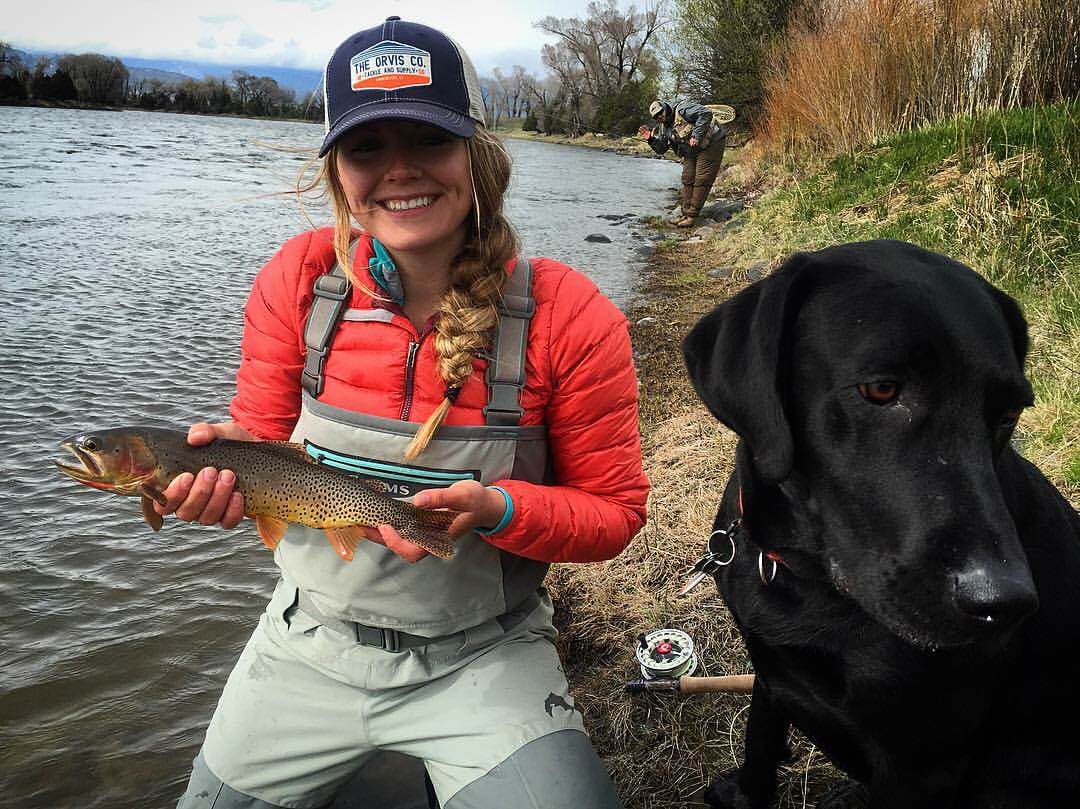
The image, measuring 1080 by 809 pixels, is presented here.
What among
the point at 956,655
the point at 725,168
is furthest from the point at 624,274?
the point at 725,168

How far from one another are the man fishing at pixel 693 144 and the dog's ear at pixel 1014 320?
701 inches

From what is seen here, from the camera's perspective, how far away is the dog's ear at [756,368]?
7.17 feet

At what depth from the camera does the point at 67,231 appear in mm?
14000

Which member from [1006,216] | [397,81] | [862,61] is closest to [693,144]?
[862,61]

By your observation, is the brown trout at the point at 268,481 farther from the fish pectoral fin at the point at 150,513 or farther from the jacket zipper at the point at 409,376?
the jacket zipper at the point at 409,376

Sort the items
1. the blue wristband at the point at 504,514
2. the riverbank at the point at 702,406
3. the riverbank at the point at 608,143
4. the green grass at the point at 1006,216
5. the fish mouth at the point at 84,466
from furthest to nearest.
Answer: the riverbank at the point at 608,143, the green grass at the point at 1006,216, the riverbank at the point at 702,406, the blue wristband at the point at 504,514, the fish mouth at the point at 84,466

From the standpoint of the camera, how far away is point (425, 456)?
278 cm

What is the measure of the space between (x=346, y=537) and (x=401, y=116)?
4.63ft

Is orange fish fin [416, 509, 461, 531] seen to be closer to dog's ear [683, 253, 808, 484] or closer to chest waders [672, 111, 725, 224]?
dog's ear [683, 253, 808, 484]

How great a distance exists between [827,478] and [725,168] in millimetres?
31500

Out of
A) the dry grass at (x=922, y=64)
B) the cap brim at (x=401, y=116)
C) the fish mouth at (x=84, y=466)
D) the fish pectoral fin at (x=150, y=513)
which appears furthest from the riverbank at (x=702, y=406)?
the cap brim at (x=401, y=116)

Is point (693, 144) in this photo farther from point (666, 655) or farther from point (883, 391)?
point (883, 391)

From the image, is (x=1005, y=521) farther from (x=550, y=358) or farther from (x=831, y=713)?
(x=550, y=358)

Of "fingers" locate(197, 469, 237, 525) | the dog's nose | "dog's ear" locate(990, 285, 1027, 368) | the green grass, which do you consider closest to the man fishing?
the green grass
